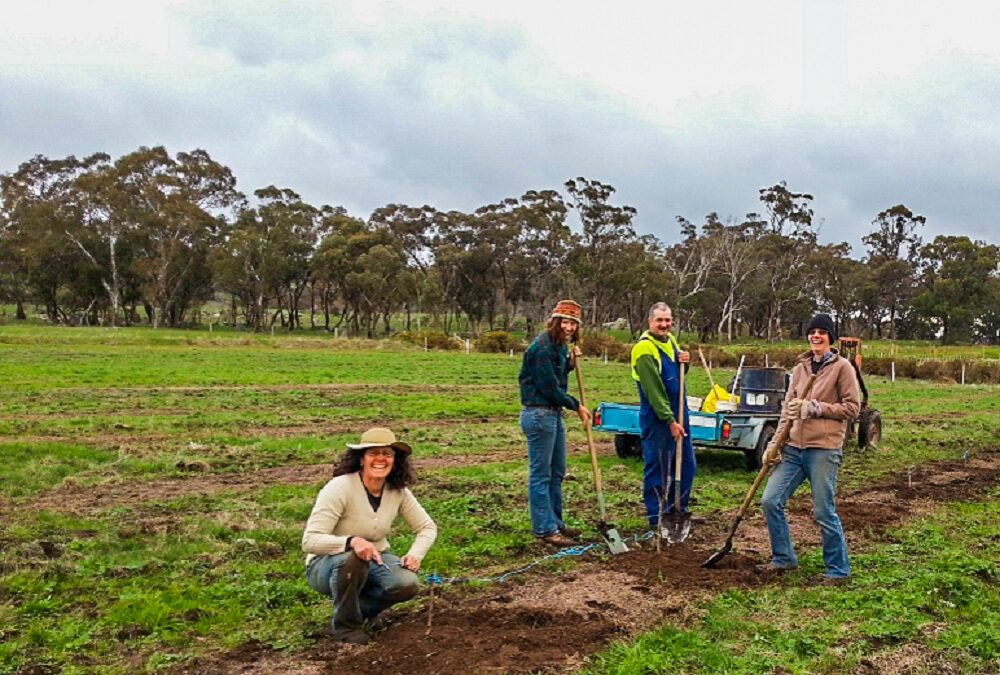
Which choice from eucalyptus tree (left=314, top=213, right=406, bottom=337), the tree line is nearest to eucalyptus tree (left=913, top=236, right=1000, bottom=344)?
the tree line

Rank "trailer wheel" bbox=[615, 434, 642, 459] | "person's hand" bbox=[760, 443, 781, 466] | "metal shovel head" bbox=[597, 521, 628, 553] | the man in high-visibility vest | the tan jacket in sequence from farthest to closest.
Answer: "trailer wheel" bbox=[615, 434, 642, 459]
the man in high-visibility vest
"metal shovel head" bbox=[597, 521, 628, 553]
"person's hand" bbox=[760, 443, 781, 466]
the tan jacket

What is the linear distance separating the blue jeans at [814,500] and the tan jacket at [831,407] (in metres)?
0.09

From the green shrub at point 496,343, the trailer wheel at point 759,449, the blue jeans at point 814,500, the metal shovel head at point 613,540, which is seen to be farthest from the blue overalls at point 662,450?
the green shrub at point 496,343

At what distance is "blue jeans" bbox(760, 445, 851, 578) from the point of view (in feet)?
20.1

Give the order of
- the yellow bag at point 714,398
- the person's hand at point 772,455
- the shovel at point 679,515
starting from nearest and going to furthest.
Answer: the person's hand at point 772,455 → the shovel at point 679,515 → the yellow bag at point 714,398

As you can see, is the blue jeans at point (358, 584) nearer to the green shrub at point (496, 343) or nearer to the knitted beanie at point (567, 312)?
the knitted beanie at point (567, 312)

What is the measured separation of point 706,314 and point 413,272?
2869 centimetres

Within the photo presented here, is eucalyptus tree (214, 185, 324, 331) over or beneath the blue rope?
over

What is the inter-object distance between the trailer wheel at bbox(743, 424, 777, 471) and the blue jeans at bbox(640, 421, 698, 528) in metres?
3.90

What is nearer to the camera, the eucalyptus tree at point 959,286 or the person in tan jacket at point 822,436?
the person in tan jacket at point 822,436

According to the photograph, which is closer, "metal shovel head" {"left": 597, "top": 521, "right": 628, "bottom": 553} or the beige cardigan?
the beige cardigan

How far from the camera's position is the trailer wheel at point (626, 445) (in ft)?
41.0

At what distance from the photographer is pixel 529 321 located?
73688 millimetres

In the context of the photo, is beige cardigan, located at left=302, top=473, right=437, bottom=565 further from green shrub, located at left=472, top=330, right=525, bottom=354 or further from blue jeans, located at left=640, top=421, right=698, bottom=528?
green shrub, located at left=472, top=330, right=525, bottom=354
